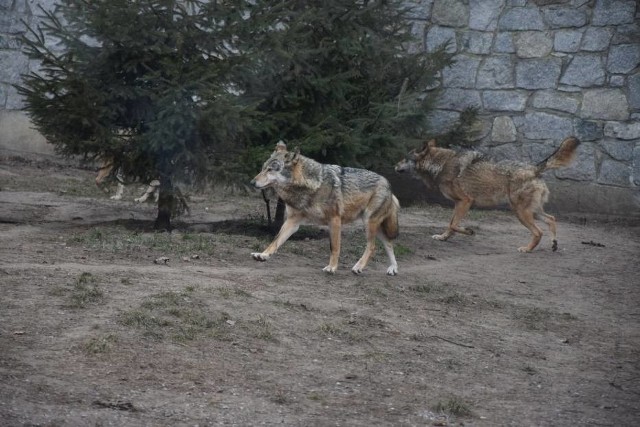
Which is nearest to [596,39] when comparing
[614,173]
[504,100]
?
[504,100]

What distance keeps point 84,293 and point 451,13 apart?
31.5 ft

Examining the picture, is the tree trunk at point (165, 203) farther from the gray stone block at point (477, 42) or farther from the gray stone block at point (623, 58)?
the gray stone block at point (623, 58)

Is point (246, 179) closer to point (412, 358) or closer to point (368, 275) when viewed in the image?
point (368, 275)

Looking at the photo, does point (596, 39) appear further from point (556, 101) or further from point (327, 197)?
point (327, 197)

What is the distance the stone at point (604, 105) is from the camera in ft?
49.5

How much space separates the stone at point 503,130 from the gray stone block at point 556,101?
483mm

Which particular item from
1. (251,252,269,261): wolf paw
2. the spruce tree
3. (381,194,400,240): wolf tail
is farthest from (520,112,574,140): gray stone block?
(251,252,269,261): wolf paw

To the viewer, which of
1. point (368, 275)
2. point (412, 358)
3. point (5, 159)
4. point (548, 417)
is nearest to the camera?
point (548, 417)

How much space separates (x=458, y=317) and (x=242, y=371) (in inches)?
106

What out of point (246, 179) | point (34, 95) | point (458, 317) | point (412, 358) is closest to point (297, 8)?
point (246, 179)

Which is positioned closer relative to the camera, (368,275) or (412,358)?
(412,358)

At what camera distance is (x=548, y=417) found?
6.24 metres

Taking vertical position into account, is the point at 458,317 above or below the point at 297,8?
below

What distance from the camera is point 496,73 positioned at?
15.6 meters
